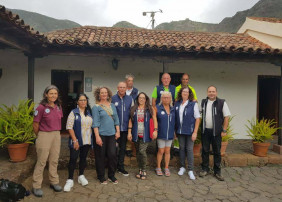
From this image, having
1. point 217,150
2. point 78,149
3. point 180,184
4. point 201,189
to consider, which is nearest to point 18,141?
point 78,149

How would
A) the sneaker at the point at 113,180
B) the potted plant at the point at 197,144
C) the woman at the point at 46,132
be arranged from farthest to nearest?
the potted plant at the point at 197,144 → the sneaker at the point at 113,180 → the woman at the point at 46,132

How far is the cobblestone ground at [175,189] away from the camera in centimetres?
317

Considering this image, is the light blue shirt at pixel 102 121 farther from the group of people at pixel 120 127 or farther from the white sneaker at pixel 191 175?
the white sneaker at pixel 191 175

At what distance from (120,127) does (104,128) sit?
16.2 inches

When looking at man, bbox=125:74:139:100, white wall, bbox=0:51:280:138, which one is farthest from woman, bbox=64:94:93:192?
white wall, bbox=0:51:280:138

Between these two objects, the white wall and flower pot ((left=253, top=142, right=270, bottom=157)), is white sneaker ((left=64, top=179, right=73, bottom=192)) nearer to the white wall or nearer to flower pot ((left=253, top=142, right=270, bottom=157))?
the white wall

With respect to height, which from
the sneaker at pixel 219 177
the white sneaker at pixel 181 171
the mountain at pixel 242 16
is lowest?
the sneaker at pixel 219 177

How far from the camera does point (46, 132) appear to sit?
3.05m

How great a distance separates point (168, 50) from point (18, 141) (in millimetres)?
3900

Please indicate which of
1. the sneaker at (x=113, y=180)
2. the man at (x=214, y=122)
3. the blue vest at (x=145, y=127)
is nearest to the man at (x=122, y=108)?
the blue vest at (x=145, y=127)

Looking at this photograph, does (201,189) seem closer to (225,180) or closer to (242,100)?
(225,180)

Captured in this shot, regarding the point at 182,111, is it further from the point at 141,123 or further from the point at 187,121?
the point at 141,123

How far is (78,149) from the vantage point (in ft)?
10.9

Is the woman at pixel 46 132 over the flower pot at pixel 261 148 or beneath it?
over
